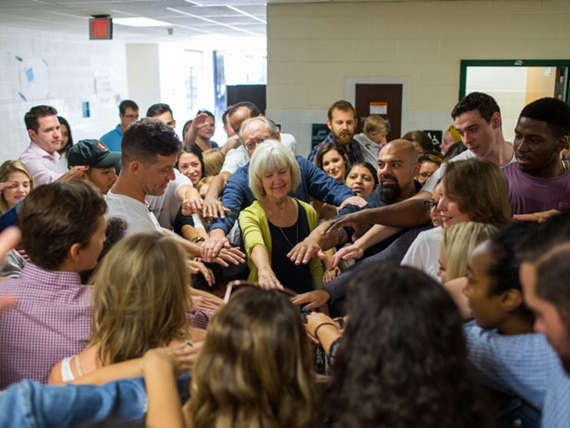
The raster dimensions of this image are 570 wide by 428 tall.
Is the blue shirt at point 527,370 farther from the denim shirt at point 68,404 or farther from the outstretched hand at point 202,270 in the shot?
the outstretched hand at point 202,270

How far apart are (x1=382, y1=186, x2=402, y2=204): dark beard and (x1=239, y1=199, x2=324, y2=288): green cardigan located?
0.41m

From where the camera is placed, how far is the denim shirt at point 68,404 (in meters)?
1.05

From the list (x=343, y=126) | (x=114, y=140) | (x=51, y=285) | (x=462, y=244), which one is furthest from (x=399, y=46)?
(x=51, y=285)

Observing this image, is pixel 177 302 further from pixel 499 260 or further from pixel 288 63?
pixel 288 63

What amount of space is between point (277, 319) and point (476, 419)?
0.43m

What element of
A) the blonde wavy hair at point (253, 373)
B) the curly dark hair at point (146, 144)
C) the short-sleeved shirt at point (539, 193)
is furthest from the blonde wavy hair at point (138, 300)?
the short-sleeved shirt at point (539, 193)

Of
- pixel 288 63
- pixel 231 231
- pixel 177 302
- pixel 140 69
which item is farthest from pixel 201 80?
pixel 177 302

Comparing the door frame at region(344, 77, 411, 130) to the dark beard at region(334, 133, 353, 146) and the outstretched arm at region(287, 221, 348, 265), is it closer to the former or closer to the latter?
the dark beard at region(334, 133, 353, 146)

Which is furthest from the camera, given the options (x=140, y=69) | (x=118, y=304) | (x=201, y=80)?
(x=201, y=80)

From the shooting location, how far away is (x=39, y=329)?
4.98ft

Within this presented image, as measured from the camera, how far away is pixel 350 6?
5715mm

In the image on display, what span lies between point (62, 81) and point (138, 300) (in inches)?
314

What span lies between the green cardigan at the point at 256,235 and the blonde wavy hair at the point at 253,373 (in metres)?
1.28

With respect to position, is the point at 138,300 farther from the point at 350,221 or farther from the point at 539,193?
the point at 539,193
